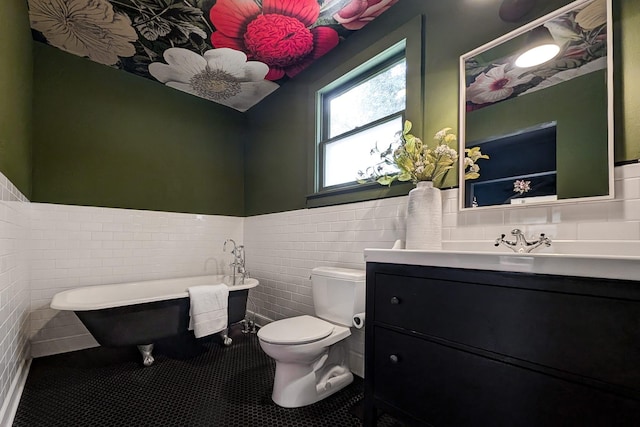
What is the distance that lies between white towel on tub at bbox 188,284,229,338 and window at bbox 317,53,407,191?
1.26 metres

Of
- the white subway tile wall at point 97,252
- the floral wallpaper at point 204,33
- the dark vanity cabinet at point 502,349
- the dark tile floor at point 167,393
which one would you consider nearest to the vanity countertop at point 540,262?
the dark vanity cabinet at point 502,349

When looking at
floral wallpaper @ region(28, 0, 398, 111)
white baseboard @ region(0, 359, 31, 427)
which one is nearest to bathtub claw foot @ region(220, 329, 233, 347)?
white baseboard @ region(0, 359, 31, 427)

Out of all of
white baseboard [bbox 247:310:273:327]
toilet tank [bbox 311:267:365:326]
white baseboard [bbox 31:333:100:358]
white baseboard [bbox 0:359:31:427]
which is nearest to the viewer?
white baseboard [bbox 0:359:31:427]

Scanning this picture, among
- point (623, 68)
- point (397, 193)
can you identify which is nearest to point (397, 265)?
point (397, 193)

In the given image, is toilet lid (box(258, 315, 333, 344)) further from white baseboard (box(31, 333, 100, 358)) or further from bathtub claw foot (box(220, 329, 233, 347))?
white baseboard (box(31, 333, 100, 358))

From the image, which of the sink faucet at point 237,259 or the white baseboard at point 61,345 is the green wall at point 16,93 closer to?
the white baseboard at point 61,345

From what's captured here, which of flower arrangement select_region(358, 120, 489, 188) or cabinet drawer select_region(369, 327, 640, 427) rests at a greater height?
flower arrangement select_region(358, 120, 489, 188)

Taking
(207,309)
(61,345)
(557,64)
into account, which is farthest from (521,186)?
(61,345)

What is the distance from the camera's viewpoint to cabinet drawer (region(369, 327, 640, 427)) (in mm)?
835

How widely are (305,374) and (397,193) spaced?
4.18 feet

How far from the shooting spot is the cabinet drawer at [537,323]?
0.80 metres

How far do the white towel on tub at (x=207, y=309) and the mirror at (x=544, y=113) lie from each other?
1956 millimetres

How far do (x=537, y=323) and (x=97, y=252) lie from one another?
3240mm

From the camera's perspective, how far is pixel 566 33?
1.30 meters
